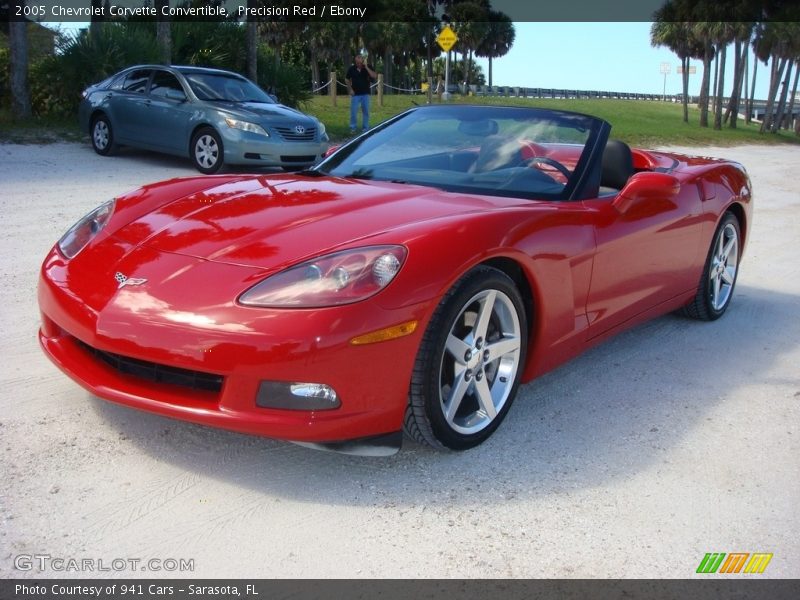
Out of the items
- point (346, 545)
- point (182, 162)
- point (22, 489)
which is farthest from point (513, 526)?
point (182, 162)

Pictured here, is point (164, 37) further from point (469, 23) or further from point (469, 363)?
point (469, 23)

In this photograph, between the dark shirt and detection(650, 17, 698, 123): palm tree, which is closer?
the dark shirt

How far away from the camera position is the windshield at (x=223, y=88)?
11.7m

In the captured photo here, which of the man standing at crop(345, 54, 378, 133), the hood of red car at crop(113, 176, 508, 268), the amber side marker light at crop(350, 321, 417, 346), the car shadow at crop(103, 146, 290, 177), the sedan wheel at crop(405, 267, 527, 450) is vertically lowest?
the sedan wheel at crop(405, 267, 527, 450)

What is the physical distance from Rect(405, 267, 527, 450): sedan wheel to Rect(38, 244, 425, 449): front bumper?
0.09 meters

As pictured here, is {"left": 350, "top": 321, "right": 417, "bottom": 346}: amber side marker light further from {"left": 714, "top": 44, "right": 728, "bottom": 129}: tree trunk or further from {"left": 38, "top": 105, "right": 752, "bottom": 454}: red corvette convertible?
{"left": 714, "top": 44, "right": 728, "bottom": 129}: tree trunk

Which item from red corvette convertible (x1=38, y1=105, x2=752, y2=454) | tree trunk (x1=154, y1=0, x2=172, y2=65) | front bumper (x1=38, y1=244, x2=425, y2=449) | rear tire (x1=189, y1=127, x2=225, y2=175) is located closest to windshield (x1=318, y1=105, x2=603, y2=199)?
red corvette convertible (x1=38, y1=105, x2=752, y2=454)

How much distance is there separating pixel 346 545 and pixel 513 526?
55cm

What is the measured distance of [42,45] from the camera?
981 inches

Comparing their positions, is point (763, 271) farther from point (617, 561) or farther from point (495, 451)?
point (617, 561)

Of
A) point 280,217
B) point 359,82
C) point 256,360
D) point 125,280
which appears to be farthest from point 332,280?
point 359,82

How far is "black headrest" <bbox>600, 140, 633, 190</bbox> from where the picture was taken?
169 inches
